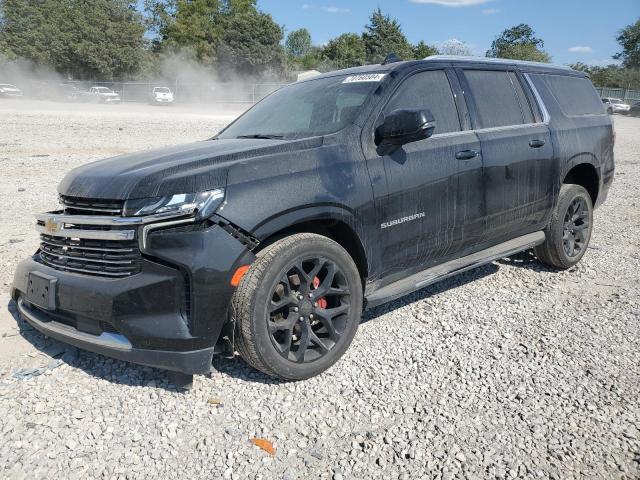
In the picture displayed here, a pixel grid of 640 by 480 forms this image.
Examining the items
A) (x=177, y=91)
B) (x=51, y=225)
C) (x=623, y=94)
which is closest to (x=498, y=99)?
(x=51, y=225)

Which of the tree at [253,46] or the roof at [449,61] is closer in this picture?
the roof at [449,61]

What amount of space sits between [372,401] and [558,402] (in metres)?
1.04

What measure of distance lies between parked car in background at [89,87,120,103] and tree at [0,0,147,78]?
1223 centimetres

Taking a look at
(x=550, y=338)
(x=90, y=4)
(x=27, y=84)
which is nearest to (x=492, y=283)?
(x=550, y=338)

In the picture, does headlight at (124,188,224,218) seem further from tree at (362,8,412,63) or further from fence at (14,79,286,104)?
tree at (362,8,412,63)

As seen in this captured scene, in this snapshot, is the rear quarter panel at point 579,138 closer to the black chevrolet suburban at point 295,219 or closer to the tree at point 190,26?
the black chevrolet suburban at point 295,219

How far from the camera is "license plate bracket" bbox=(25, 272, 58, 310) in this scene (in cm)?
300

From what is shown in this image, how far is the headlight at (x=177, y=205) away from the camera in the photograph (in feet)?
9.05

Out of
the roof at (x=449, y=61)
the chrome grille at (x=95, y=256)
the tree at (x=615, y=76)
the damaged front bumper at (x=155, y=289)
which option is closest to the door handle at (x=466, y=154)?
the roof at (x=449, y=61)

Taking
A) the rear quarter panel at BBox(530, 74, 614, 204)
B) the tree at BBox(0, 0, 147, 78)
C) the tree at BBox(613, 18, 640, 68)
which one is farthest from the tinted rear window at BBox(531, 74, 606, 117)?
the tree at BBox(613, 18, 640, 68)

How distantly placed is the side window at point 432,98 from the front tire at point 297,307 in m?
1.23

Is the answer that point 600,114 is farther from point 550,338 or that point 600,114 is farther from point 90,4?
point 90,4

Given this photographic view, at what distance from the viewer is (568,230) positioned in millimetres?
5242

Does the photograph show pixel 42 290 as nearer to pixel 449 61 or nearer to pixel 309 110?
pixel 309 110
